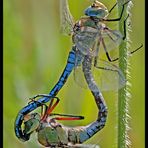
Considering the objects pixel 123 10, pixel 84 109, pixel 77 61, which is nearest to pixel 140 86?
pixel 84 109

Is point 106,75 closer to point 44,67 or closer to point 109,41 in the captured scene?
point 109,41

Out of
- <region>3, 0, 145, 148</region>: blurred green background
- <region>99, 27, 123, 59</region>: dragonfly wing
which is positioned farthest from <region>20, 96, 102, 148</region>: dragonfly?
<region>3, 0, 145, 148</region>: blurred green background

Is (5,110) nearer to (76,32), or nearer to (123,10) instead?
(76,32)

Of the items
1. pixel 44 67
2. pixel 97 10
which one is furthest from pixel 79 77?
pixel 44 67

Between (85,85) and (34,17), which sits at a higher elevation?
(34,17)

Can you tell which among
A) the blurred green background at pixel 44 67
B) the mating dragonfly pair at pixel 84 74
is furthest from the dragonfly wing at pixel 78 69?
the blurred green background at pixel 44 67

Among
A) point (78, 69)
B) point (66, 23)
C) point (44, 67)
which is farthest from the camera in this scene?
point (44, 67)

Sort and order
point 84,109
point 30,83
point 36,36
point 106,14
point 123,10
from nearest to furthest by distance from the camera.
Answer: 1. point 123,10
2. point 106,14
3. point 84,109
4. point 30,83
5. point 36,36
